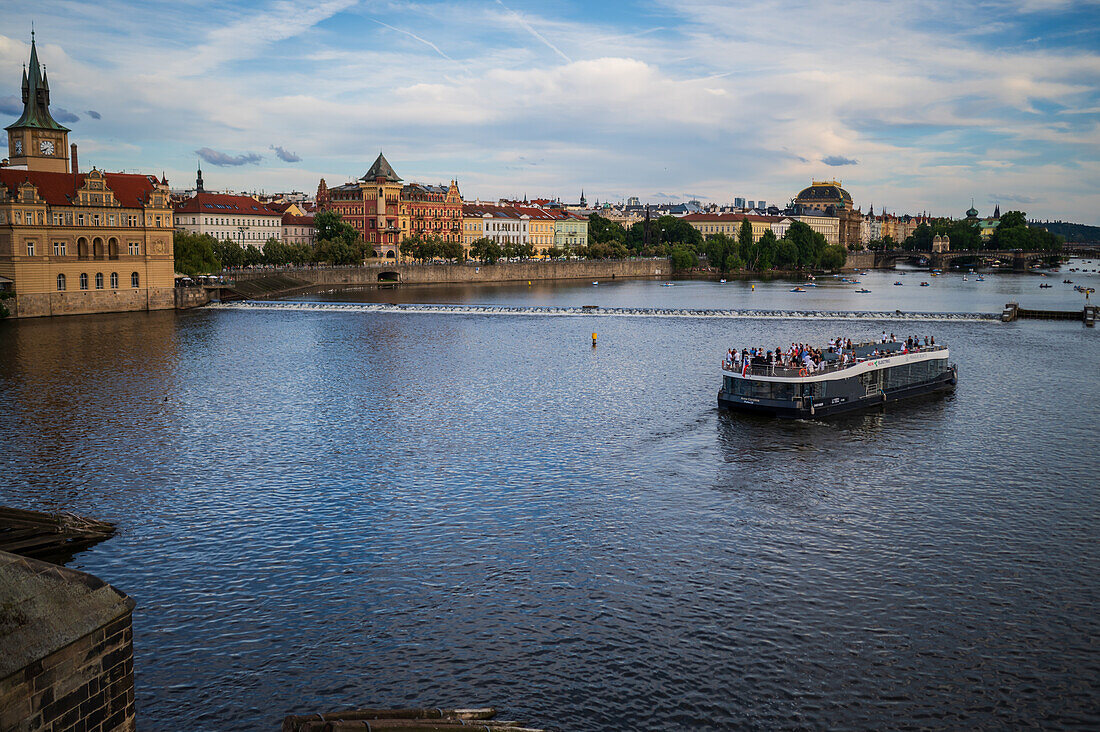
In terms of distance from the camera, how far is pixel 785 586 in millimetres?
23031

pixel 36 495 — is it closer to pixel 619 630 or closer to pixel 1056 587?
pixel 619 630

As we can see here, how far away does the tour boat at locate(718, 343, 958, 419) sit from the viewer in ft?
142

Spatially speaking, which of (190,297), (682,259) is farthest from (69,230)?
(682,259)

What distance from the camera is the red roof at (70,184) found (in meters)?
81.9

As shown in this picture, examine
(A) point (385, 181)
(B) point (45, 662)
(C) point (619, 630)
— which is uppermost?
(A) point (385, 181)

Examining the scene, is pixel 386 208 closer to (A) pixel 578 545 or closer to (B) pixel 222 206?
(B) pixel 222 206

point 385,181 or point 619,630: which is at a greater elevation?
point 385,181

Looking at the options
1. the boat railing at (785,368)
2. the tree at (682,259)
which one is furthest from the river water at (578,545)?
the tree at (682,259)

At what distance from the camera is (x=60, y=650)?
11453 mm

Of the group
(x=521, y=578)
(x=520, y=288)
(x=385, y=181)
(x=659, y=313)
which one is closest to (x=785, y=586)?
(x=521, y=578)

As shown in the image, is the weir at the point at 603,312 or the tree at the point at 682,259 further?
the tree at the point at 682,259

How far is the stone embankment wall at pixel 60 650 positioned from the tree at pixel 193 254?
100280 millimetres

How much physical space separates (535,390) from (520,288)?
10120 centimetres

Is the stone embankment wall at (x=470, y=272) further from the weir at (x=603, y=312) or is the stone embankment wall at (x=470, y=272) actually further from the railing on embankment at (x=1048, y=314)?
the railing on embankment at (x=1048, y=314)
